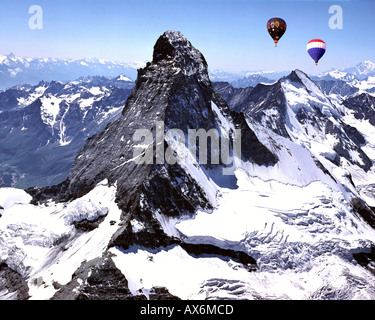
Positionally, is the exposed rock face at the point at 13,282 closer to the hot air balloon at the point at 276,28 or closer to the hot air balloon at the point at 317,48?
the hot air balloon at the point at 276,28

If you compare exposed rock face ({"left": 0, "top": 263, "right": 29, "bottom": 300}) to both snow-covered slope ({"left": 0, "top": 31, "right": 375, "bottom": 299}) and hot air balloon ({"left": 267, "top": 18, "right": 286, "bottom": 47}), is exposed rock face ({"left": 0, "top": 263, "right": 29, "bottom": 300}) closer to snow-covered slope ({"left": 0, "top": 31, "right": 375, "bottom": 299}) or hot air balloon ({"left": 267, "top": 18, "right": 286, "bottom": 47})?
snow-covered slope ({"left": 0, "top": 31, "right": 375, "bottom": 299})

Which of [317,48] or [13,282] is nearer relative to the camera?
[13,282]

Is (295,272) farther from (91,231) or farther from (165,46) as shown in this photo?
(165,46)

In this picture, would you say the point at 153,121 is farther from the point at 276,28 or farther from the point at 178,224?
the point at 276,28

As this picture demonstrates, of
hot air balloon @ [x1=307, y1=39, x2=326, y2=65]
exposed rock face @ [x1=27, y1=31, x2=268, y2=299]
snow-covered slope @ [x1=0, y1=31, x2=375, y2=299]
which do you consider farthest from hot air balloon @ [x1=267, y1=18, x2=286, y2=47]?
snow-covered slope @ [x1=0, y1=31, x2=375, y2=299]

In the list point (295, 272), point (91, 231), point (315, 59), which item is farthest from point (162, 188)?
point (315, 59)

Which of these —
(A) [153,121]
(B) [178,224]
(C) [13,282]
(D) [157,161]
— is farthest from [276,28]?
(C) [13,282]

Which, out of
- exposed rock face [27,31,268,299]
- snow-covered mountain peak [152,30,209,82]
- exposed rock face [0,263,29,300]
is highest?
snow-covered mountain peak [152,30,209,82]
